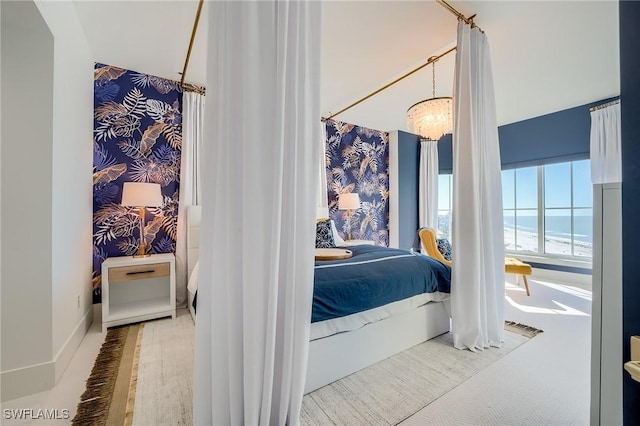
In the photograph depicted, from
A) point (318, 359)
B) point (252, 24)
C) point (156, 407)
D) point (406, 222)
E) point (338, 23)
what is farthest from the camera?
point (406, 222)

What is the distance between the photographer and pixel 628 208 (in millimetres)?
769

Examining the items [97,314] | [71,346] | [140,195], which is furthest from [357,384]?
[97,314]

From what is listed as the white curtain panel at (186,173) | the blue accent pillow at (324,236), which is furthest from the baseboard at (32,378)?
the blue accent pillow at (324,236)

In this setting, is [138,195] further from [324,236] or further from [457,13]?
[457,13]

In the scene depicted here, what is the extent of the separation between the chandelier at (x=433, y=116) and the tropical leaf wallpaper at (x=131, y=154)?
2.85 meters

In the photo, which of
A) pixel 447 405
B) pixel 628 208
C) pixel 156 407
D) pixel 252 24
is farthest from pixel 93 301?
pixel 628 208

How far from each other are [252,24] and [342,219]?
12.9 feet

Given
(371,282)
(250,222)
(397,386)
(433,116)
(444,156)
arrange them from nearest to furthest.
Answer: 1. (250,222)
2. (397,386)
3. (371,282)
4. (433,116)
5. (444,156)

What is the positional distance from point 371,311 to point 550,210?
183 inches

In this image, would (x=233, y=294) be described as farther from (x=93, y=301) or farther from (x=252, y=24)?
(x=93, y=301)

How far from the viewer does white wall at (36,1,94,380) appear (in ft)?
5.70

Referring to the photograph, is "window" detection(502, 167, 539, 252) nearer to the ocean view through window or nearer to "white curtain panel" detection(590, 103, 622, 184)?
the ocean view through window

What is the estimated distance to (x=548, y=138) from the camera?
14.4 feet

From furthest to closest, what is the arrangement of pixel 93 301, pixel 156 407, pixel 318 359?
pixel 93 301 → pixel 318 359 → pixel 156 407
